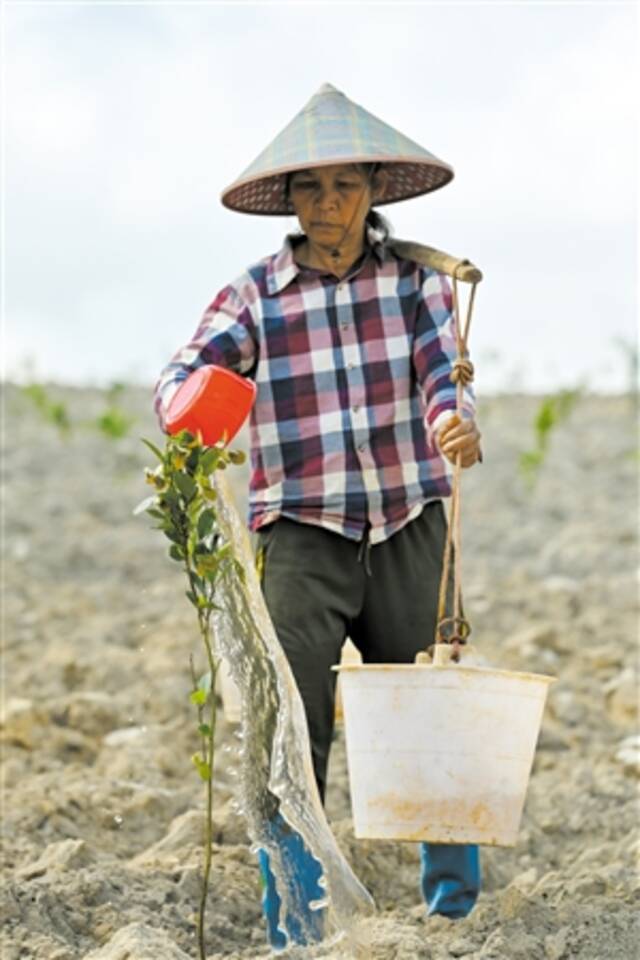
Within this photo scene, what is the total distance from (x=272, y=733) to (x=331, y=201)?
1.04 m

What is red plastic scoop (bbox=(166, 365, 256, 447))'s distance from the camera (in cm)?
302

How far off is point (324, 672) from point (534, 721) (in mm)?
436

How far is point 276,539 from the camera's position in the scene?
3.47 meters

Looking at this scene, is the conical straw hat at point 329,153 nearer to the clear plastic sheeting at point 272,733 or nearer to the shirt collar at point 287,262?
the shirt collar at point 287,262

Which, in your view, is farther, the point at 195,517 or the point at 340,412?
the point at 340,412

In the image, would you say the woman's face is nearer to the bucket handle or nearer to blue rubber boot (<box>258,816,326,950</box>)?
the bucket handle

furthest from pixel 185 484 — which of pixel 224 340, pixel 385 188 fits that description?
pixel 385 188

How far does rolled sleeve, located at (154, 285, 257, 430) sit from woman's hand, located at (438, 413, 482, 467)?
19.0 inches

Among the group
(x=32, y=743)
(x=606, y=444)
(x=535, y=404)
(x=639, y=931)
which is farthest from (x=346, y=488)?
(x=535, y=404)

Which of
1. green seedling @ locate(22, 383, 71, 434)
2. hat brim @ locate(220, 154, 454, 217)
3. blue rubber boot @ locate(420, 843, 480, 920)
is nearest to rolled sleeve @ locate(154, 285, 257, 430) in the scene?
hat brim @ locate(220, 154, 454, 217)

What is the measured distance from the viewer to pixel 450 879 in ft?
11.6

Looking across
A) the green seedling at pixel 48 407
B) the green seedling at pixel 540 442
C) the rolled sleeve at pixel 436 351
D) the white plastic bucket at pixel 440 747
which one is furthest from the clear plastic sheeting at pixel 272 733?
the green seedling at pixel 48 407

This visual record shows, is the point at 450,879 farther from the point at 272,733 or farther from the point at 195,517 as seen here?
the point at 195,517

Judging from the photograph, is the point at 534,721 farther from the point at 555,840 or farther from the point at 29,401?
the point at 29,401
